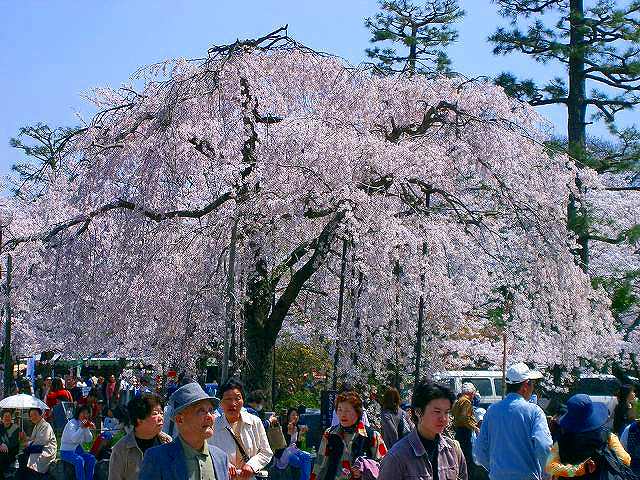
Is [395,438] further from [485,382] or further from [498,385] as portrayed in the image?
[498,385]

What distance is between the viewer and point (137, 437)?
6.33 m

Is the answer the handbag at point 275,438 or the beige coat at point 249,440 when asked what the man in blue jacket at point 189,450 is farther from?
the handbag at point 275,438

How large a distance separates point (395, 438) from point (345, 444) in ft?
→ 6.52

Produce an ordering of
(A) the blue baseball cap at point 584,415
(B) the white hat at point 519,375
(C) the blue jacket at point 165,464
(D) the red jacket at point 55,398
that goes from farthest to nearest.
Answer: (D) the red jacket at point 55,398, (B) the white hat at point 519,375, (A) the blue baseball cap at point 584,415, (C) the blue jacket at point 165,464

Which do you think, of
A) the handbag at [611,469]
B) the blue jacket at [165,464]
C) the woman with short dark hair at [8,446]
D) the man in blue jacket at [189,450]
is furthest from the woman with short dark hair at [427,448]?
the woman with short dark hair at [8,446]

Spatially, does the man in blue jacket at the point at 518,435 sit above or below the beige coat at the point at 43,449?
above

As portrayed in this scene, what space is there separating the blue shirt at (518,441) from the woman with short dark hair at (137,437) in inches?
90.7

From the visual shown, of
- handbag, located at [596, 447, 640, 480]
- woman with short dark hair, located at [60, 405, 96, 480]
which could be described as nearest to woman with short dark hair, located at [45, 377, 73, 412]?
woman with short dark hair, located at [60, 405, 96, 480]

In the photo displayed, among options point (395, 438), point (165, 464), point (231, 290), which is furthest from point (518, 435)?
point (231, 290)

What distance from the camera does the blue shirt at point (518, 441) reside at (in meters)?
6.78

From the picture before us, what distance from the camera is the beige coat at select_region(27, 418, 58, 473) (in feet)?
39.1

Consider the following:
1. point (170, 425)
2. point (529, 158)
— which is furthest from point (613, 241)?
point (170, 425)

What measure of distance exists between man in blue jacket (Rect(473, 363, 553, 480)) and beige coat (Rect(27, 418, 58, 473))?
21.9 ft

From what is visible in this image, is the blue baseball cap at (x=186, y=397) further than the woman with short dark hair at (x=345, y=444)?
No
